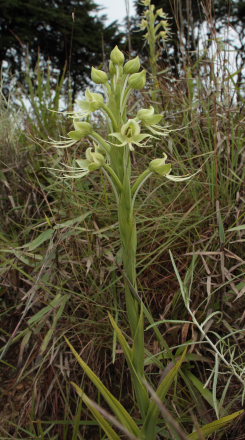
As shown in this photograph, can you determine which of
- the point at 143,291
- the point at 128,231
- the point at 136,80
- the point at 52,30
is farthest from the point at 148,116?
the point at 52,30

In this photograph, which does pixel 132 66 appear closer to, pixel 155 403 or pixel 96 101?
pixel 96 101

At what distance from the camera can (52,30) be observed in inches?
546

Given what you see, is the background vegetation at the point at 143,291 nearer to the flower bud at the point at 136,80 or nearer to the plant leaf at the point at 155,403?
the plant leaf at the point at 155,403

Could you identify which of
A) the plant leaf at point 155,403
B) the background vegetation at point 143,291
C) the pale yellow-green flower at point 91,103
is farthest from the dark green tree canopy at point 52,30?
the plant leaf at point 155,403

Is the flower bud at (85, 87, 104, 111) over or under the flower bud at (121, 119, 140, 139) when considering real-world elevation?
over

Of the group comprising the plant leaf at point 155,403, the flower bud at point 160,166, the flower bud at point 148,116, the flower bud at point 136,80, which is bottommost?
the plant leaf at point 155,403

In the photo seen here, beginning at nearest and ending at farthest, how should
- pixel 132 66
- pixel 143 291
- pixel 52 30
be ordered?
1. pixel 132 66
2. pixel 143 291
3. pixel 52 30

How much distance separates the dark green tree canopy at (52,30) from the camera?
13031mm

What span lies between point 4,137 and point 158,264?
1.49 m

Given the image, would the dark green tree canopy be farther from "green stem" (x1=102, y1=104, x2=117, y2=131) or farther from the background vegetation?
"green stem" (x1=102, y1=104, x2=117, y2=131)

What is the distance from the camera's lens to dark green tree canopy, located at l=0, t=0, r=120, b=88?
42.8ft

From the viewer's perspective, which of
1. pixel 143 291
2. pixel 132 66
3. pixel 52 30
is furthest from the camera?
pixel 52 30

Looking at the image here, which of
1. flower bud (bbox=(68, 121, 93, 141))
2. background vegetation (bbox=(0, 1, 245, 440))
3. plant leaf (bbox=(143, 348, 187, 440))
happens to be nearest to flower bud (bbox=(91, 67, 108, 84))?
flower bud (bbox=(68, 121, 93, 141))

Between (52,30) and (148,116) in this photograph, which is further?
(52,30)
